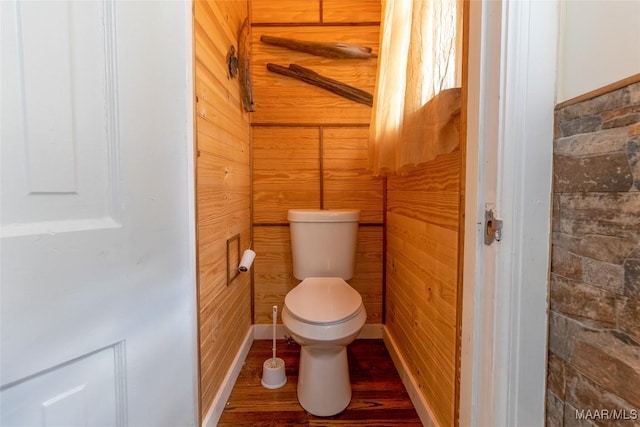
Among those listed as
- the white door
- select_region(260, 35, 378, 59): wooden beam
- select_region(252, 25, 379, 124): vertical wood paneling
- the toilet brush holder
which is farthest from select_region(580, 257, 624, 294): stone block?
select_region(260, 35, 378, 59): wooden beam

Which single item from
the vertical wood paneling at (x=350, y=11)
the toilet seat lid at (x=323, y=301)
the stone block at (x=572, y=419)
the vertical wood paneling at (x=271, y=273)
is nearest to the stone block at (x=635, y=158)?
the stone block at (x=572, y=419)

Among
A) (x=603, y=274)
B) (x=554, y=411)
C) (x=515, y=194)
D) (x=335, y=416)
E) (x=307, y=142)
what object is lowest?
(x=335, y=416)

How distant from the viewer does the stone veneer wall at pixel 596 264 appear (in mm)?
446

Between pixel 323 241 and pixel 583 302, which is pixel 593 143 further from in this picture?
pixel 323 241

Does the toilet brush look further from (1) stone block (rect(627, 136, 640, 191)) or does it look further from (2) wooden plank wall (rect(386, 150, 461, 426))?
(1) stone block (rect(627, 136, 640, 191))

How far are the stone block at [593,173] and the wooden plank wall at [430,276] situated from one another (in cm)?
36

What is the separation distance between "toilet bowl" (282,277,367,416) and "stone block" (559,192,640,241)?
952 mm

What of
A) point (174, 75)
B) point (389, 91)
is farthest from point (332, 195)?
point (174, 75)

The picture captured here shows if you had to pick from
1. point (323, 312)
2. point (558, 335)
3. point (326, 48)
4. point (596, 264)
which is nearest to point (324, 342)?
point (323, 312)

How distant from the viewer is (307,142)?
1982mm

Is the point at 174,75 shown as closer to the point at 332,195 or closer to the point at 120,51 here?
the point at 120,51

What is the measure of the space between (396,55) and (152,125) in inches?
41.8

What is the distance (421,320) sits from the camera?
1270 mm

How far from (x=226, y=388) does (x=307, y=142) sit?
1.43m
